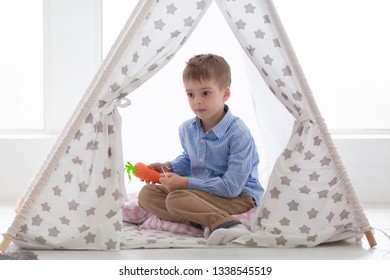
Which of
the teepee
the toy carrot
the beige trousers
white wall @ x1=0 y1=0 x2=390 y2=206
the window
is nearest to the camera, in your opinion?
the teepee

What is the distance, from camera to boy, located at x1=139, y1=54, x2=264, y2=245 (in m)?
2.59

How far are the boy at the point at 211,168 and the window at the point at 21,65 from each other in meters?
1.17

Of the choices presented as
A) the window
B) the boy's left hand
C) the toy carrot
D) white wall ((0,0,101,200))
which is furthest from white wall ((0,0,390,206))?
the boy's left hand

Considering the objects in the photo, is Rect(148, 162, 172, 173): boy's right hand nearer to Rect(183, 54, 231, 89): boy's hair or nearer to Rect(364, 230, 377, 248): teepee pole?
Rect(183, 54, 231, 89): boy's hair

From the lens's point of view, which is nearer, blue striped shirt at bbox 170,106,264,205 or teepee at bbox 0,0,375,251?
teepee at bbox 0,0,375,251

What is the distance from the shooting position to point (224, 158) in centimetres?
272

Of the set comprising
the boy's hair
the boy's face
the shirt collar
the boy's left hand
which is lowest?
the boy's left hand

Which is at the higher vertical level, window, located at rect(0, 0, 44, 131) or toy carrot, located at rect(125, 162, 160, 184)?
window, located at rect(0, 0, 44, 131)

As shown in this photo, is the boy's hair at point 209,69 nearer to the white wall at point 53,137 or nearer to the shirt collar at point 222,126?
the shirt collar at point 222,126

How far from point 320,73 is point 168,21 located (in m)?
1.35

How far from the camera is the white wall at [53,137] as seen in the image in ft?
11.6

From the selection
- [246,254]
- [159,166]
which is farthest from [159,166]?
[246,254]

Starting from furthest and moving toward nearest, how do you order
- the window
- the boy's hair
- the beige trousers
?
the window → the boy's hair → the beige trousers
